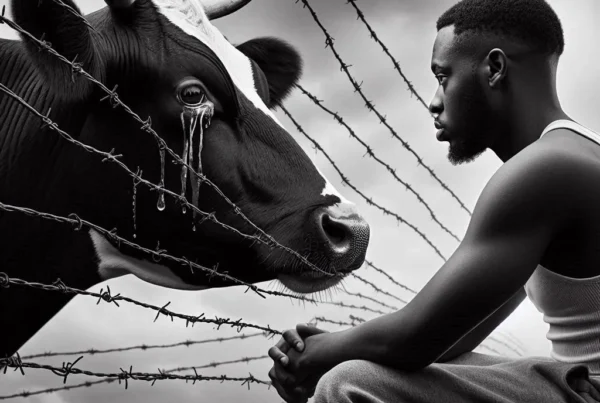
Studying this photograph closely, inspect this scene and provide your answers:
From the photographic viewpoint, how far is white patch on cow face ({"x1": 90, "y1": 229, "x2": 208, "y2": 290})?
2.76m

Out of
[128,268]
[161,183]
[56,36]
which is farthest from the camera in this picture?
[128,268]

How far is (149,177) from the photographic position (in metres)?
2.70

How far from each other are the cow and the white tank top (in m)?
1.21

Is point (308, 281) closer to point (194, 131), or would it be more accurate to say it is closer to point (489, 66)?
point (194, 131)

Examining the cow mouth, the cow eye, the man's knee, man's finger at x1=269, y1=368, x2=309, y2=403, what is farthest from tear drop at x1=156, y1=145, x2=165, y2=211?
the man's knee

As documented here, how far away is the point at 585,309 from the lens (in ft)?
4.67

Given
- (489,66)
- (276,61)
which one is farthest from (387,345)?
(276,61)

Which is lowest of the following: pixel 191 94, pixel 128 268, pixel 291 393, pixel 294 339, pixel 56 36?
pixel 128 268

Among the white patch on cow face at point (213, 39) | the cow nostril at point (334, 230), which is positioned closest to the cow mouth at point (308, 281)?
the cow nostril at point (334, 230)

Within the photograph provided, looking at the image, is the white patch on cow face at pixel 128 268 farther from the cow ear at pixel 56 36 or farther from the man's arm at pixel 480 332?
the man's arm at pixel 480 332

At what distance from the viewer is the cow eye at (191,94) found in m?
2.74

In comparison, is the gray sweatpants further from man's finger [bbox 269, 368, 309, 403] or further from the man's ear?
the man's ear

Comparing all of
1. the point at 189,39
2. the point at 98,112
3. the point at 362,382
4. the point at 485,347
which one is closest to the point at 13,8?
the point at 98,112

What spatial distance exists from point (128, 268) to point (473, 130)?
5.51ft
